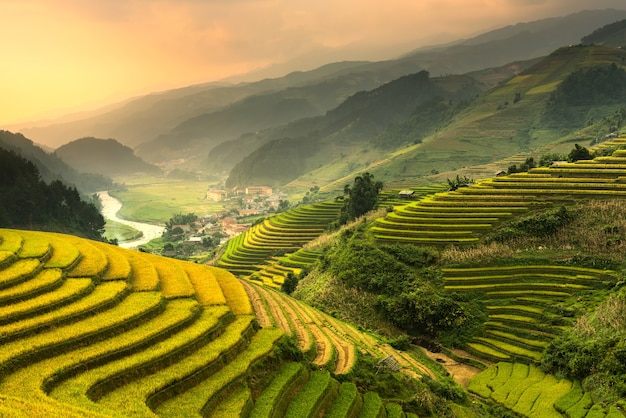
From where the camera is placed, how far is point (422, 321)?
2369cm

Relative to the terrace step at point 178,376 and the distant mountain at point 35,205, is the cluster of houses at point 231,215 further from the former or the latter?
the terrace step at point 178,376

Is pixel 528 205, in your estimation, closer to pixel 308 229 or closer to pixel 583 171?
pixel 583 171

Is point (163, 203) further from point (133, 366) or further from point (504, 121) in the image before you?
point (133, 366)

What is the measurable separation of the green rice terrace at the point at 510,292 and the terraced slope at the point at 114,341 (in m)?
3.75

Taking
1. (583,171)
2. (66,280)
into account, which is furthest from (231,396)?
(583,171)

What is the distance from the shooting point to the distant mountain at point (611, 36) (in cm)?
15350

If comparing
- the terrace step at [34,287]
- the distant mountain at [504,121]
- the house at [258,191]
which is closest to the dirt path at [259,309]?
the terrace step at [34,287]

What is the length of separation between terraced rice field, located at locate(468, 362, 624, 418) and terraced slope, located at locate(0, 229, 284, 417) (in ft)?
31.2

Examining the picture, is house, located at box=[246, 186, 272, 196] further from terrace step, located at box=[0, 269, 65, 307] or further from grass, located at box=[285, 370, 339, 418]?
grass, located at box=[285, 370, 339, 418]

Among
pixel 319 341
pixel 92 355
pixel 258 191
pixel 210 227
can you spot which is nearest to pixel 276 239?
pixel 319 341

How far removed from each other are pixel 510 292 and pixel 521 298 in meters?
0.63

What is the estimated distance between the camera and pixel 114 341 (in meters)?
12.9

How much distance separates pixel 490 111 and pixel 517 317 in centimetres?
10850

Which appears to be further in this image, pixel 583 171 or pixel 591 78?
pixel 591 78
